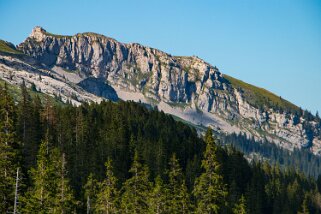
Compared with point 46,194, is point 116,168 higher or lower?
higher

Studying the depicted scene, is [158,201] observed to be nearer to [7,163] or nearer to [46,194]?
[46,194]

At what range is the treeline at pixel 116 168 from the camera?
5966 cm

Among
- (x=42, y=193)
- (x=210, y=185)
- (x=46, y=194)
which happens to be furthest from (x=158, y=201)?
(x=42, y=193)

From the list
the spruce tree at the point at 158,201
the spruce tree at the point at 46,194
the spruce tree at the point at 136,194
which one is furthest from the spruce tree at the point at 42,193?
the spruce tree at the point at 136,194

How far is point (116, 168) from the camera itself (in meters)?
119

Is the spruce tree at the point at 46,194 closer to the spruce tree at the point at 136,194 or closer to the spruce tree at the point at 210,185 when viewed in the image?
the spruce tree at the point at 136,194

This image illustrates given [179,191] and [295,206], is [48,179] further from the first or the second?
[295,206]

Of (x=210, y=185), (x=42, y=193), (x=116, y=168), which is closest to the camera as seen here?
(x=42, y=193)

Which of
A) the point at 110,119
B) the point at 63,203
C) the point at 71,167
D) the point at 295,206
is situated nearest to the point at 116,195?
the point at 63,203

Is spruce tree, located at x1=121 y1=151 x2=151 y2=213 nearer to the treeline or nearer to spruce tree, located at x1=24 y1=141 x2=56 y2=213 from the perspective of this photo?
the treeline

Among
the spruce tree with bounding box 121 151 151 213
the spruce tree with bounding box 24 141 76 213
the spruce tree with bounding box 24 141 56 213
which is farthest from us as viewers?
the spruce tree with bounding box 121 151 151 213

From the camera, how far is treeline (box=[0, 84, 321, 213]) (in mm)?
59656

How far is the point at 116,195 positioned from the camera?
7531cm

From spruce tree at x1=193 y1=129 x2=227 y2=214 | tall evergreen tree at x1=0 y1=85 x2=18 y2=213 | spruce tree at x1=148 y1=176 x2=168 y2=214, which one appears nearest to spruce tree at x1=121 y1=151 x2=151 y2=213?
spruce tree at x1=148 y1=176 x2=168 y2=214
